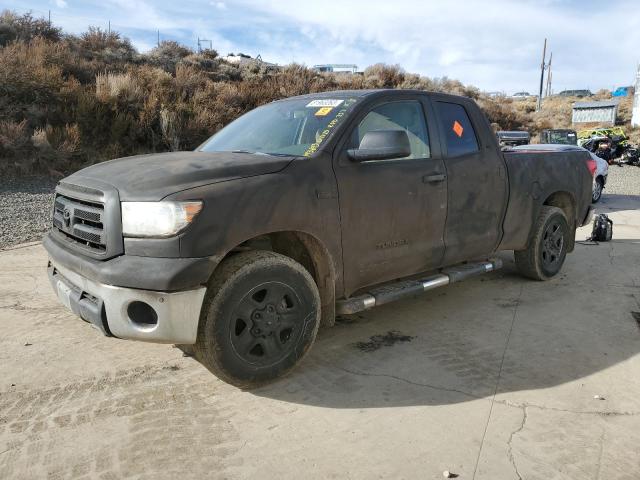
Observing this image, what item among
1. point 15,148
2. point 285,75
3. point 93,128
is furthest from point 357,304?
point 285,75

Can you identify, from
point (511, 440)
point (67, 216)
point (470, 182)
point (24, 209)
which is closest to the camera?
point (511, 440)

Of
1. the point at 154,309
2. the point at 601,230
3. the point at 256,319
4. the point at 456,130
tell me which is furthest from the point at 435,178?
the point at 601,230

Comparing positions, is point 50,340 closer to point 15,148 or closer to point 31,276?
point 31,276

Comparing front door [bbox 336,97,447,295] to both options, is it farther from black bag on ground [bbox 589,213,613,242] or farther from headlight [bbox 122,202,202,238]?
black bag on ground [bbox 589,213,613,242]

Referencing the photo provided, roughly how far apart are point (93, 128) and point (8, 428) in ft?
40.2

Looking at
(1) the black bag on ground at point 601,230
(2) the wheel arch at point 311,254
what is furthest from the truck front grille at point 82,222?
(1) the black bag on ground at point 601,230

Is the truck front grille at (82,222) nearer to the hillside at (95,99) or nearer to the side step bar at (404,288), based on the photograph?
the side step bar at (404,288)

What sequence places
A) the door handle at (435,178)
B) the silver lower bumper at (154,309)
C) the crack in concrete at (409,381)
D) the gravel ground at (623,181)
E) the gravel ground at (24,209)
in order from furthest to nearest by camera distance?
1. the gravel ground at (623,181)
2. the gravel ground at (24,209)
3. the door handle at (435,178)
4. the crack in concrete at (409,381)
5. the silver lower bumper at (154,309)

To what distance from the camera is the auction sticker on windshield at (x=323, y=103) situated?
402 cm

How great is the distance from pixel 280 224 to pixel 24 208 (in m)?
7.49

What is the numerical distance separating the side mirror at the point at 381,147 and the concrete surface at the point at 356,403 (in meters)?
1.43

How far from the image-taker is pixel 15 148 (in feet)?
38.3

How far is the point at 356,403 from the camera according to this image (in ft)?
10.4

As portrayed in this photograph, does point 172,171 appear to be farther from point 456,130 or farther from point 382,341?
point 456,130
